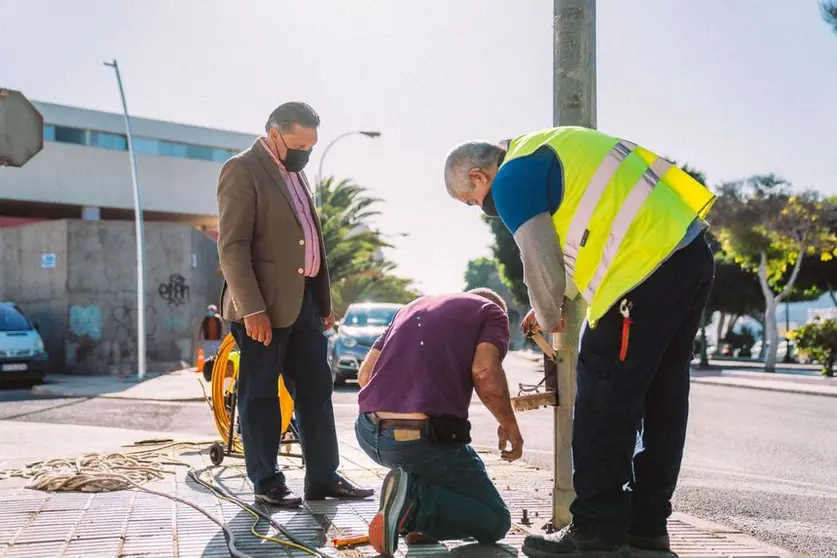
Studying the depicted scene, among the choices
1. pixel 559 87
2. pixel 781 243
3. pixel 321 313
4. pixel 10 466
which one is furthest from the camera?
pixel 781 243

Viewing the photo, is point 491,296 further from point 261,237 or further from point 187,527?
point 187,527

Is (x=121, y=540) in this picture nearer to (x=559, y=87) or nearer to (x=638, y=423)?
(x=638, y=423)

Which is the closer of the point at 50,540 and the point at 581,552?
the point at 581,552

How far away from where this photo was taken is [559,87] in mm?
3924

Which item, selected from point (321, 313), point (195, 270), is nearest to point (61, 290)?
point (195, 270)

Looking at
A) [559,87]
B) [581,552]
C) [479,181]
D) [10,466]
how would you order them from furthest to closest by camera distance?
[10,466], [559,87], [479,181], [581,552]

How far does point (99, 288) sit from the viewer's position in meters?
23.1

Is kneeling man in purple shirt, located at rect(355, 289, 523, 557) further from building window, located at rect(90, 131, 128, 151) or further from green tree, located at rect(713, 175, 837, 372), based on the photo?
building window, located at rect(90, 131, 128, 151)

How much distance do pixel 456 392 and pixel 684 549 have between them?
109 centimetres

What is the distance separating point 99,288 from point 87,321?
92 cm

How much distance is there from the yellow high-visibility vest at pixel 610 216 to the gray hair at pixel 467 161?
170 millimetres

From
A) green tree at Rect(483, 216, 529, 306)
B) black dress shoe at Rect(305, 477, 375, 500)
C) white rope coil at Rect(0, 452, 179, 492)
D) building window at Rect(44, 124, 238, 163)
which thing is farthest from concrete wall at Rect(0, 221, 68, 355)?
green tree at Rect(483, 216, 529, 306)

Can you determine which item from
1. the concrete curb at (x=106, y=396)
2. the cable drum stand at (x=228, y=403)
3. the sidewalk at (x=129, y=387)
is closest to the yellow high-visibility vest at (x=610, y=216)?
the cable drum stand at (x=228, y=403)

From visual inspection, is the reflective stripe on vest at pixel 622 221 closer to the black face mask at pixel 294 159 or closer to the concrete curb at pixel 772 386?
the black face mask at pixel 294 159
